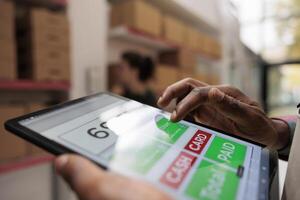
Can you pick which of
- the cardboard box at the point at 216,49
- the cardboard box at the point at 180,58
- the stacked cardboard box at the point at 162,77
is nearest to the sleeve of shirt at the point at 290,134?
the stacked cardboard box at the point at 162,77

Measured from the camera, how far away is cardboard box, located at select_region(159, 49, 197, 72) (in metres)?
3.03

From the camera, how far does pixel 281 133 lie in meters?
0.67

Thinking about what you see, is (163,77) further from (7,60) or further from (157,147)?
(157,147)

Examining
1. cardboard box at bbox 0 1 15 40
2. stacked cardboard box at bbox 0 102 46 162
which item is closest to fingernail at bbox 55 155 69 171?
stacked cardboard box at bbox 0 102 46 162

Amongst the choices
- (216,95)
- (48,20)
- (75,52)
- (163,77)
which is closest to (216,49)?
(163,77)

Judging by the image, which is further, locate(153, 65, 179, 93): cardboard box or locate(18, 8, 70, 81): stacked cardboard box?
locate(153, 65, 179, 93): cardboard box

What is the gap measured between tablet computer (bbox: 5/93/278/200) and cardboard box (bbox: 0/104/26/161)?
41.0 inches

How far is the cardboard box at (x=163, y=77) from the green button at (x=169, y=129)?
2.06m

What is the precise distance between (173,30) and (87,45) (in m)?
1.11

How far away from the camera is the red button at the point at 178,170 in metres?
0.31

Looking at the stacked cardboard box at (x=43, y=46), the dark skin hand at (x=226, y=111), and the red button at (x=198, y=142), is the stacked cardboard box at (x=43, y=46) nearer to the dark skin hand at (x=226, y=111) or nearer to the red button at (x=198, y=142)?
the dark skin hand at (x=226, y=111)

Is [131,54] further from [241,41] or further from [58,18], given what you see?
[241,41]

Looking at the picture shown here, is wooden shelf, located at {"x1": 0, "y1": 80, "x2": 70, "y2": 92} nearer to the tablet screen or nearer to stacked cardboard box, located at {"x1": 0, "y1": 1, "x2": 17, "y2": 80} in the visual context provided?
stacked cardboard box, located at {"x1": 0, "y1": 1, "x2": 17, "y2": 80}

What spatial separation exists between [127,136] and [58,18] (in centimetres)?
143
